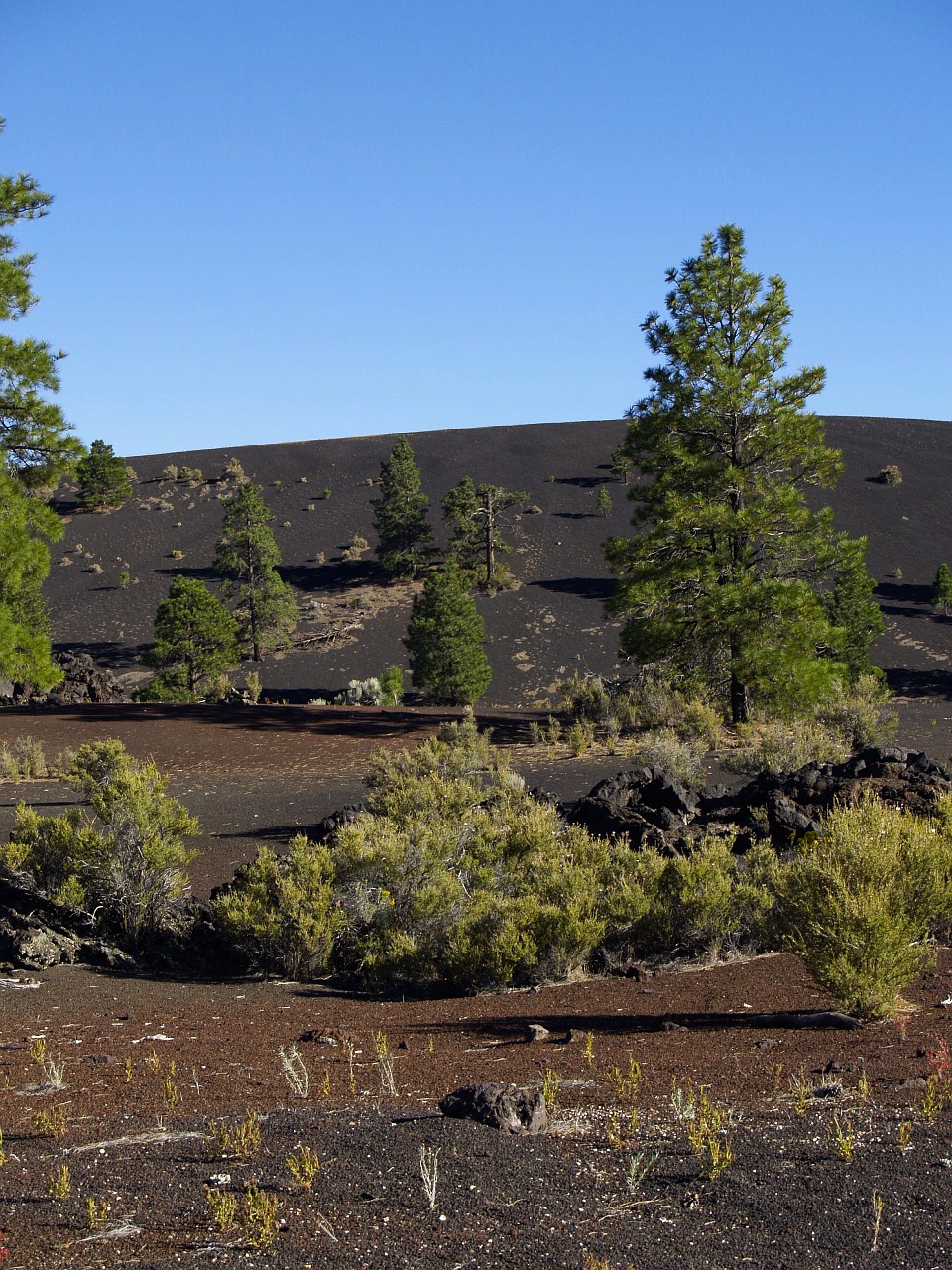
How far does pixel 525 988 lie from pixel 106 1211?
180 inches

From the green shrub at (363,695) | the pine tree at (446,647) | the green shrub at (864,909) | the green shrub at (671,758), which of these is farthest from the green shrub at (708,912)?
the pine tree at (446,647)

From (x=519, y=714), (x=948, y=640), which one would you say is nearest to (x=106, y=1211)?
(x=519, y=714)

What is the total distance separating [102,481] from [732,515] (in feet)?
178

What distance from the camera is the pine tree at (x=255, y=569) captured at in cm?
4562

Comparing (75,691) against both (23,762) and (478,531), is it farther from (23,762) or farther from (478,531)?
(478,531)

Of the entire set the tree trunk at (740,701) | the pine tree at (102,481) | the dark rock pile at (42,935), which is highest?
the pine tree at (102,481)

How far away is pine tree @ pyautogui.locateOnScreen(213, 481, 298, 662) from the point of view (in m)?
45.6

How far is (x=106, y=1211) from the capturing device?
350 centimetres

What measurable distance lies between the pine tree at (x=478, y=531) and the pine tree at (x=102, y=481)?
74.9 feet

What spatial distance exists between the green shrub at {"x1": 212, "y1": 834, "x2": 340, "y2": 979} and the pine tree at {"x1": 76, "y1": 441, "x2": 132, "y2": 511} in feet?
190

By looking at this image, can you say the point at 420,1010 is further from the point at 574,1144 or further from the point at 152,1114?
the point at 574,1144

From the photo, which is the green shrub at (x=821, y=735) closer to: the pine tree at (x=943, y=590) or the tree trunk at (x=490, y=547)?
the pine tree at (x=943, y=590)

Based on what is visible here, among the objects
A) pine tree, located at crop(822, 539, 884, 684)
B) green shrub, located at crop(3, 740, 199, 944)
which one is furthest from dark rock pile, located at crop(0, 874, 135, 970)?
pine tree, located at crop(822, 539, 884, 684)

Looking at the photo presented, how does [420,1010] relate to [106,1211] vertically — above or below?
below
